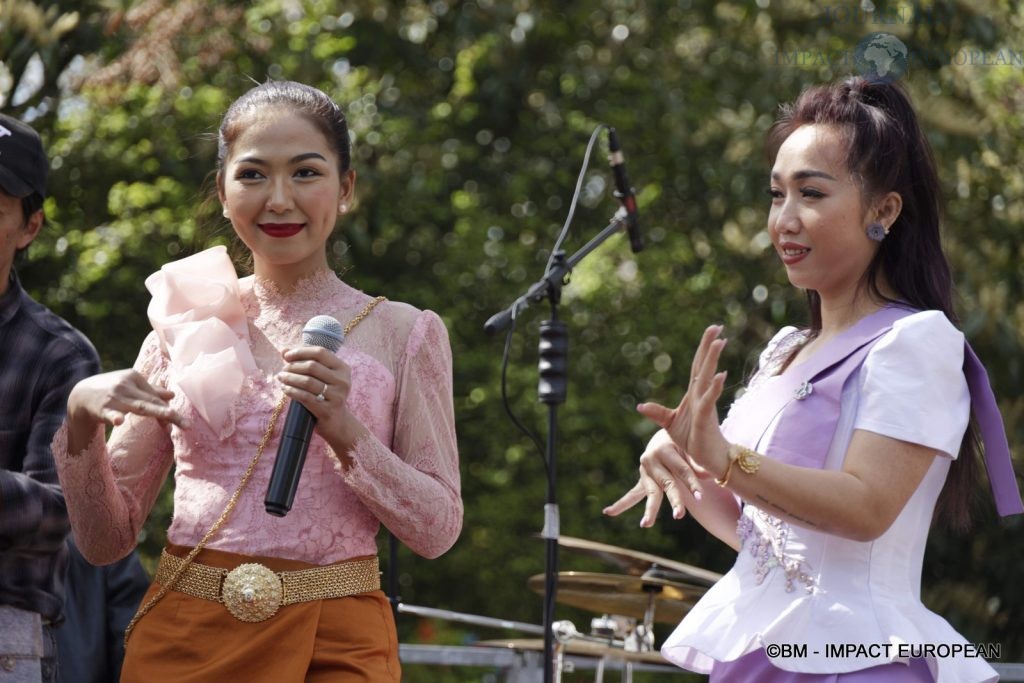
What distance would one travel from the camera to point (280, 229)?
2.67 meters

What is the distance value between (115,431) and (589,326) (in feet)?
21.4

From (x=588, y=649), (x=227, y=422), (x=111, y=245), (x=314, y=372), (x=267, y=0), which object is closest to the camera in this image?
(x=314, y=372)

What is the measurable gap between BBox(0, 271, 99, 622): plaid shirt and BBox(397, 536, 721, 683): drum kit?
160cm

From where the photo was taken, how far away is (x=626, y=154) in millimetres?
9047

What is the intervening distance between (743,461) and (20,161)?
1.67 metres

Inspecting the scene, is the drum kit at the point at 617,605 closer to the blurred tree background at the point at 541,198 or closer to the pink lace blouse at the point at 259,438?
the pink lace blouse at the point at 259,438

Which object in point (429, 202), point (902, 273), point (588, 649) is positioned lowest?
point (588, 649)

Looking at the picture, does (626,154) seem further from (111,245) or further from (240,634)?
(240,634)

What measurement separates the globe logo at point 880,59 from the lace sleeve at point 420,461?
39.0 inches

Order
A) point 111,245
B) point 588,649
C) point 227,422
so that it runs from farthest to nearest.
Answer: point 111,245, point 588,649, point 227,422

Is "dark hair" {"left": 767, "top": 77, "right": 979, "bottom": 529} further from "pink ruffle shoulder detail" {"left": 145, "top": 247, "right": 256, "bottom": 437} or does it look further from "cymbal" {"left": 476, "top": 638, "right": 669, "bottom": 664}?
"cymbal" {"left": 476, "top": 638, "right": 669, "bottom": 664}

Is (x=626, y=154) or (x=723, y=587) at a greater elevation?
(x=626, y=154)

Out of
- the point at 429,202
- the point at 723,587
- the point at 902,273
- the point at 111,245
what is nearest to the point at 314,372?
the point at 723,587

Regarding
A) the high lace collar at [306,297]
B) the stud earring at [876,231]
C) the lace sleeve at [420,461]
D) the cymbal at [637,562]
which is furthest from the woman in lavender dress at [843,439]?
the cymbal at [637,562]
